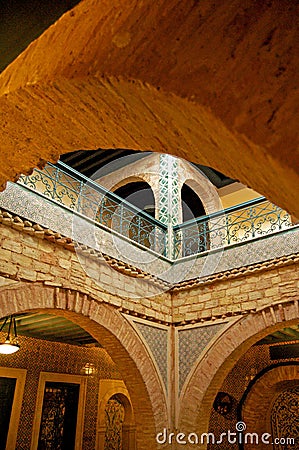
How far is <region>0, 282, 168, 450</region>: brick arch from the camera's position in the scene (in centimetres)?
507

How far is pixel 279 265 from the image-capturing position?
5.69 meters

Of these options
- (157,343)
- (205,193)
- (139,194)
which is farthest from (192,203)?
(157,343)

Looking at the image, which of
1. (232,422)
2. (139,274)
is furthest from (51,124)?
(232,422)

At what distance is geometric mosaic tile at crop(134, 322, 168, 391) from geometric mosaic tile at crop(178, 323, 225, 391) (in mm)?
256

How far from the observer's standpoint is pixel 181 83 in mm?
1147

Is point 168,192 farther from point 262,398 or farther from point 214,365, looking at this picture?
point 262,398

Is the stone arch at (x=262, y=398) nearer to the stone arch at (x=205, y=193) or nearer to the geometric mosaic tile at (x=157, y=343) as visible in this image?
the geometric mosaic tile at (x=157, y=343)

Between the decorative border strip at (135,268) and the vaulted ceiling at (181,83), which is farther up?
the decorative border strip at (135,268)

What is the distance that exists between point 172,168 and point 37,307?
4784 millimetres

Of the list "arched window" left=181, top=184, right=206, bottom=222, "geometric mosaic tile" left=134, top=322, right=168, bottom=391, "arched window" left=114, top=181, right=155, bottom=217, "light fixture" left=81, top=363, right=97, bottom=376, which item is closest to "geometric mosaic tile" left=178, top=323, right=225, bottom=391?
"geometric mosaic tile" left=134, top=322, right=168, bottom=391

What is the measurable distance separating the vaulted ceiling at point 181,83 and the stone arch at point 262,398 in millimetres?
8044

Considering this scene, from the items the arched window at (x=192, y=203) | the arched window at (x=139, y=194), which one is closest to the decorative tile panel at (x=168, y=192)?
the arched window at (x=139, y=194)

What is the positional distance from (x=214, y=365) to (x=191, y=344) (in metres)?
0.57

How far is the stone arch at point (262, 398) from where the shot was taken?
832 centimetres
